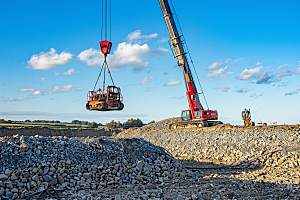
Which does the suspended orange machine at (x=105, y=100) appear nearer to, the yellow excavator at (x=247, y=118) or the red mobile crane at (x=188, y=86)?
the red mobile crane at (x=188, y=86)

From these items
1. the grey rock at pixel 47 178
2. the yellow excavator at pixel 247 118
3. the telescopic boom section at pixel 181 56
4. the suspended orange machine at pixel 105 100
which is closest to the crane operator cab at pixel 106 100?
the suspended orange machine at pixel 105 100

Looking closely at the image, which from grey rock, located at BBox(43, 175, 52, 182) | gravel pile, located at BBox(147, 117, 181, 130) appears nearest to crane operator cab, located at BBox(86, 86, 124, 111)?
grey rock, located at BBox(43, 175, 52, 182)

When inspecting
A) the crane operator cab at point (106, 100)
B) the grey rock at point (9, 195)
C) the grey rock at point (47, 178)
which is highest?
the crane operator cab at point (106, 100)

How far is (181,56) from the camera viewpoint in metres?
22.9

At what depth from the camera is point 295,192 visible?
8.52m

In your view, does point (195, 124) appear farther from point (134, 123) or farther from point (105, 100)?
point (134, 123)

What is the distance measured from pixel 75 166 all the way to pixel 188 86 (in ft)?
50.5

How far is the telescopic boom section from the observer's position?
874 inches

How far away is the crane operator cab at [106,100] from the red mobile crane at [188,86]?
10254mm

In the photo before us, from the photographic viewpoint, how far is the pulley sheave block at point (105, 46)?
1291 centimetres

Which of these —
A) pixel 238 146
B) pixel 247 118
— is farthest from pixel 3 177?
pixel 247 118

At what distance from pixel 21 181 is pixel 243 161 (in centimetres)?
1233

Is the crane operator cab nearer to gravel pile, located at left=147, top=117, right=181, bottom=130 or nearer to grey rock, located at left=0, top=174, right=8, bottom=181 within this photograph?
grey rock, located at left=0, top=174, right=8, bottom=181

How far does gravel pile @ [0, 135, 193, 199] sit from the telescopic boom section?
11.9 meters
